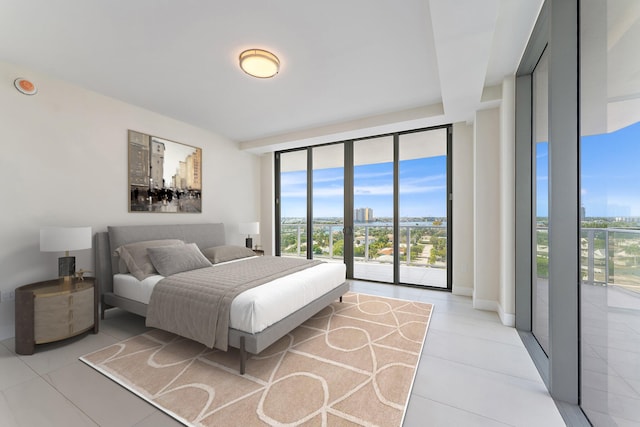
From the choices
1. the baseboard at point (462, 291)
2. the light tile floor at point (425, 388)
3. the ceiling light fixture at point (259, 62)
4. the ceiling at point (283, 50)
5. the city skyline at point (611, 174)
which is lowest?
the light tile floor at point (425, 388)

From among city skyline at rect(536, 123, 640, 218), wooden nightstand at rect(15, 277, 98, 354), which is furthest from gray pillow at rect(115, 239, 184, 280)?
city skyline at rect(536, 123, 640, 218)

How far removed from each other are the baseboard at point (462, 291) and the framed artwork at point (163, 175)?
441cm

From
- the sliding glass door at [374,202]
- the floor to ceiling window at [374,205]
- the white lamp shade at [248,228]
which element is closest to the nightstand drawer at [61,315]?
the white lamp shade at [248,228]

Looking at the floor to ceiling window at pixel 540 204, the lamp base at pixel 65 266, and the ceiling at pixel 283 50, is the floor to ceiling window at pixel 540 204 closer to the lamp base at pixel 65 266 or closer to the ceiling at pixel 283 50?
the ceiling at pixel 283 50

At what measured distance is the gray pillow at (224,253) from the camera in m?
3.75

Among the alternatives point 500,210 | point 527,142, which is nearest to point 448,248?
point 500,210

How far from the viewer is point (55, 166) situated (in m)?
2.86

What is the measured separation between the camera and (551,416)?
155 centimetres

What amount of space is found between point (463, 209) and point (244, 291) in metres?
3.35

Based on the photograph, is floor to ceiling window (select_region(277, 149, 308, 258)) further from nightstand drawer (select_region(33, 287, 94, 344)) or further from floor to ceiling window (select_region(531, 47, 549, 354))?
floor to ceiling window (select_region(531, 47, 549, 354))

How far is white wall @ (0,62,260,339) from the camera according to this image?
8.42 feet

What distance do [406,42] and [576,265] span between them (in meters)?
2.15

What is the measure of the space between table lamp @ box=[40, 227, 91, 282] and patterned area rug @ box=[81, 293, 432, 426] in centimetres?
97

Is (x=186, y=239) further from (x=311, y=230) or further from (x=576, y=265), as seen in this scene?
(x=576, y=265)
